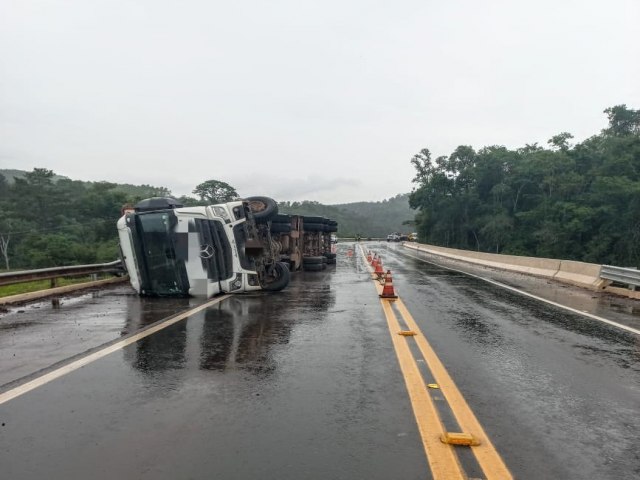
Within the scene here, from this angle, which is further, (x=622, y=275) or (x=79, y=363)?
(x=622, y=275)

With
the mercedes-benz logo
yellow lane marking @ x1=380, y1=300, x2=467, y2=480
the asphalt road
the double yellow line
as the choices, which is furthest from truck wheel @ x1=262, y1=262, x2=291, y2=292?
yellow lane marking @ x1=380, y1=300, x2=467, y2=480

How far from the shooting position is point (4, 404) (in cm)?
427

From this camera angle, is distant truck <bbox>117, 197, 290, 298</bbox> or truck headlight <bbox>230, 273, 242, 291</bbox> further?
truck headlight <bbox>230, 273, 242, 291</bbox>

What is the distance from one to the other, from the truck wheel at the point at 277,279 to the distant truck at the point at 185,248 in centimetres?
112

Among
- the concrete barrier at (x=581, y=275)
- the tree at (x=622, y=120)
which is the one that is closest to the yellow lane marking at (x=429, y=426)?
the concrete barrier at (x=581, y=275)

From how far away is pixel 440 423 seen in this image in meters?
3.88

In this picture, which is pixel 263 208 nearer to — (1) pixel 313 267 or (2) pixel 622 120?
(1) pixel 313 267

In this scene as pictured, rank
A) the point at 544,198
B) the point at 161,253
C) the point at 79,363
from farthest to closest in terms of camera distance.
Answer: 1. the point at 544,198
2. the point at 161,253
3. the point at 79,363

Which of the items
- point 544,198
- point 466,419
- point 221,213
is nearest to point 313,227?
point 221,213

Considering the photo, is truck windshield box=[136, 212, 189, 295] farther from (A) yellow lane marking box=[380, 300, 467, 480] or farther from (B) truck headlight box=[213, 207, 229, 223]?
Answer: (A) yellow lane marking box=[380, 300, 467, 480]

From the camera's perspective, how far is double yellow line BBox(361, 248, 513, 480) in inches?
124

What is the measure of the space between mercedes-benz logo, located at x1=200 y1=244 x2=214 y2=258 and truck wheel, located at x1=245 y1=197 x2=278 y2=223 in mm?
2674

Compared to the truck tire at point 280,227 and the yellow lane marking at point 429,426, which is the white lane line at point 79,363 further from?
the truck tire at point 280,227

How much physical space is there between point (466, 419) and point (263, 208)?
11189 mm
